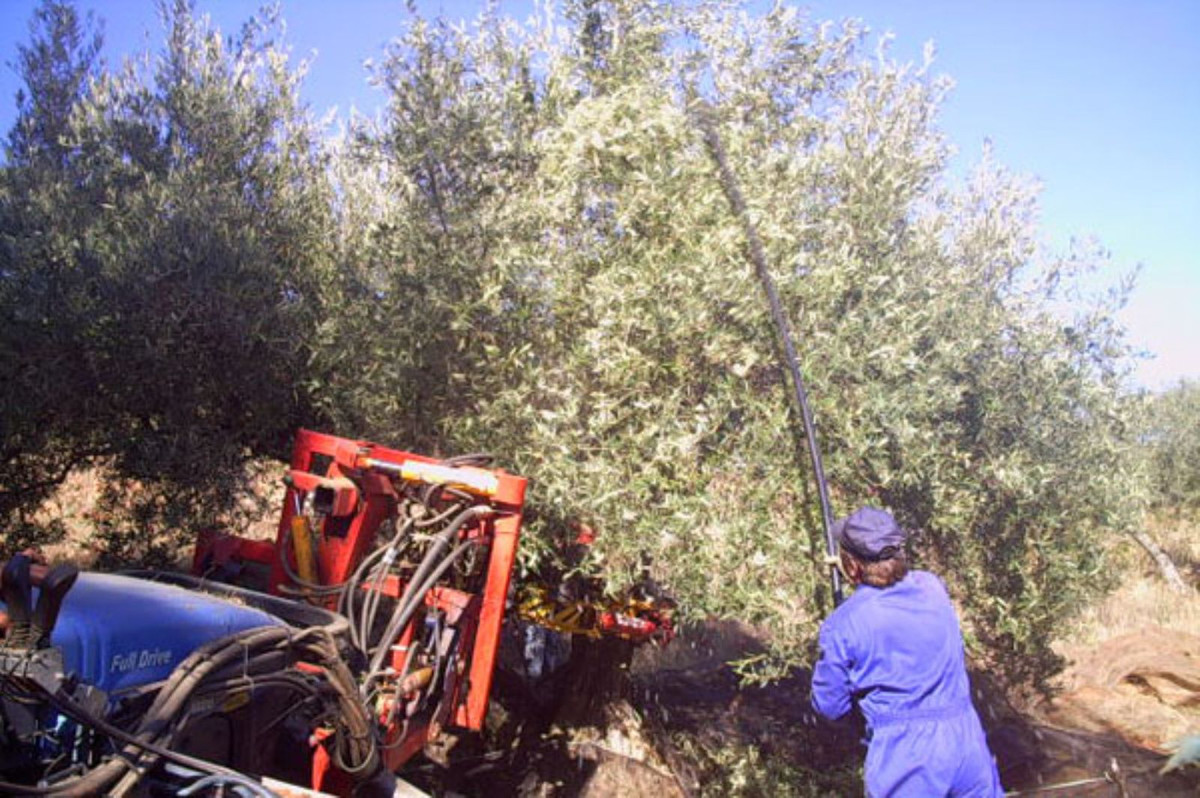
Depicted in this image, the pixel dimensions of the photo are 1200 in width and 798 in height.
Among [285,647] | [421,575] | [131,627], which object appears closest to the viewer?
[131,627]

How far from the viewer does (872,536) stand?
12.4ft

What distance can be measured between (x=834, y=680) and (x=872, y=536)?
0.60m

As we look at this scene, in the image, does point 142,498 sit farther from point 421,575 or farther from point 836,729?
point 836,729

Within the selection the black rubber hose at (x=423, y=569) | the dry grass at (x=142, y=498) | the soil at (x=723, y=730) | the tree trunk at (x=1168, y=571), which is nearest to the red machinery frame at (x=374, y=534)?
the black rubber hose at (x=423, y=569)

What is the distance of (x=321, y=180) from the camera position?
7.09 metres

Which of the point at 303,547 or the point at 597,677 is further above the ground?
the point at 303,547

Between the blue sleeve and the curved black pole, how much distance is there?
0.55m

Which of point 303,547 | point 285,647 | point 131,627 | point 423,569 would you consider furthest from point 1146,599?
point 131,627

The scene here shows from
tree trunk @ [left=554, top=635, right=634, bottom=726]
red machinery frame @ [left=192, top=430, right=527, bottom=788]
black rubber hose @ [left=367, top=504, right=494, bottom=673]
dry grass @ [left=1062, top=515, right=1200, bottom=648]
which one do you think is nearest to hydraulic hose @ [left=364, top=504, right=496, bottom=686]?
black rubber hose @ [left=367, top=504, right=494, bottom=673]

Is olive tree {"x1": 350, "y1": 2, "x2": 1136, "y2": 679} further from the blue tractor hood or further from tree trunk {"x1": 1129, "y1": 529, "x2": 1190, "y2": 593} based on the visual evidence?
tree trunk {"x1": 1129, "y1": 529, "x2": 1190, "y2": 593}

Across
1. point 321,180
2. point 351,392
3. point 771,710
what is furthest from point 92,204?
point 771,710

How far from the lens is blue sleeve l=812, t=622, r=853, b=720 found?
3736 millimetres

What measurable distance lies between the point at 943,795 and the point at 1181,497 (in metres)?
20.1

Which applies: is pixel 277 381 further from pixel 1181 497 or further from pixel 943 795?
pixel 1181 497
